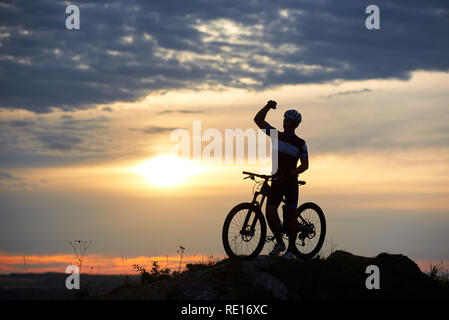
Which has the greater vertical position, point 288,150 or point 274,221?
point 288,150

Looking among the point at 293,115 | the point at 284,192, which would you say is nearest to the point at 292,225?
the point at 284,192

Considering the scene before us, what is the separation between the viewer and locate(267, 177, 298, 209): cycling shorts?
40.7 feet

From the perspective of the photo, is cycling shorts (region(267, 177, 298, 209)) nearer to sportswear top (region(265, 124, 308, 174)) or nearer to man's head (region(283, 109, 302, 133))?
sportswear top (region(265, 124, 308, 174))

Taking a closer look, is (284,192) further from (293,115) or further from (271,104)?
(271,104)

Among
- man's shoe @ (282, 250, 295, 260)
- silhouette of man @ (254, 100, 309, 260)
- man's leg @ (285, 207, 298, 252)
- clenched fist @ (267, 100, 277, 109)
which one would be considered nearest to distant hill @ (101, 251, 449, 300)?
man's shoe @ (282, 250, 295, 260)

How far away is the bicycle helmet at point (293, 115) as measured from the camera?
40.6 feet

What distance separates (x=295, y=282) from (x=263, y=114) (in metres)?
3.97

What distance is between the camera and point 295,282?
39.4 feet

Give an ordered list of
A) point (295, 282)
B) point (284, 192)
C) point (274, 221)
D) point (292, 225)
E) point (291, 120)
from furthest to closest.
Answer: point (292, 225), point (284, 192), point (291, 120), point (274, 221), point (295, 282)

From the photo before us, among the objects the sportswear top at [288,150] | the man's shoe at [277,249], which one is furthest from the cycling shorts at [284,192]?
the man's shoe at [277,249]

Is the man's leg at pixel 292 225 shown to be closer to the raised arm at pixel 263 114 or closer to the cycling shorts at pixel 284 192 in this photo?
the cycling shorts at pixel 284 192
